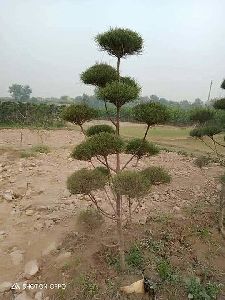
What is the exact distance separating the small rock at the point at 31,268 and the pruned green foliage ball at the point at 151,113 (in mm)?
3505

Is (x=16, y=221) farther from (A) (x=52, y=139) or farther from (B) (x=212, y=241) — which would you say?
(A) (x=52, y=139)

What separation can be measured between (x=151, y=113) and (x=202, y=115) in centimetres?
326

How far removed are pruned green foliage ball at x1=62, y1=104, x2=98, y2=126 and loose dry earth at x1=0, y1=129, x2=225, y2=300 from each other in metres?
2.81

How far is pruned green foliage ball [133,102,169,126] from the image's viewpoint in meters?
5.71

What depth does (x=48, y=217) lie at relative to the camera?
8766mm

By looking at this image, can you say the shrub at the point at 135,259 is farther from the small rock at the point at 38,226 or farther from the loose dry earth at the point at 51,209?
the small rock at the point at 38,226

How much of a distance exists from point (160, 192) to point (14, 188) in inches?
178

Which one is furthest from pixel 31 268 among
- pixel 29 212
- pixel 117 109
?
pixel 117 109

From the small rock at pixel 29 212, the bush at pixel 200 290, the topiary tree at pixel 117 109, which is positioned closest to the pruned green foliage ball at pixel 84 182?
the topiary tree at pixel 117 109

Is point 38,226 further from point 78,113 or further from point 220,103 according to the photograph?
point 220,103

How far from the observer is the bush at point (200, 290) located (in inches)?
247

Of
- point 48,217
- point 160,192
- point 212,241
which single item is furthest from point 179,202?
point 48,217

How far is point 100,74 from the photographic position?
5.98 metres
